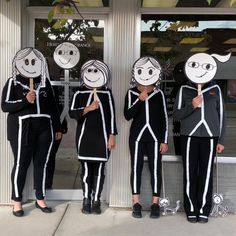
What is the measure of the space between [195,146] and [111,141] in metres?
0.93

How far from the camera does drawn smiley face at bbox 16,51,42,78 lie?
493cm

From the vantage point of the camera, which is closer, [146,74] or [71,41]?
[146,74]

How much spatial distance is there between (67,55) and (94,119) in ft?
2.93

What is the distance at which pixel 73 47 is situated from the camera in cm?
535

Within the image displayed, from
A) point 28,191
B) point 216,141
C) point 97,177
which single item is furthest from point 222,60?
point 28,191

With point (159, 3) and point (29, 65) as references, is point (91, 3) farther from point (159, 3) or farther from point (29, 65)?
point (29, 65)

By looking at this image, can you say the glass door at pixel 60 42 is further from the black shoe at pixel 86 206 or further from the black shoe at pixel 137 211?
the black shoe at pixel 137 211

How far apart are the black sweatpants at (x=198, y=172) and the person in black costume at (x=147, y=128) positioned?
29 cm

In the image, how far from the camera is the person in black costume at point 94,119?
4.94 meters

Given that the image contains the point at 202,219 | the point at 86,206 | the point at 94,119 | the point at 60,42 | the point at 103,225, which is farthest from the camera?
the point at 60,42

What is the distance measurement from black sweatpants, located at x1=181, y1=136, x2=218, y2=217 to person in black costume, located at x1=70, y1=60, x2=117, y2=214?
85cm

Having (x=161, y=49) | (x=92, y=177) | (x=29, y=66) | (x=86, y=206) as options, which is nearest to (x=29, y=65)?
(x=29, y=66)

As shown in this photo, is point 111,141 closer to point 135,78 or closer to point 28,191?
point 135,78

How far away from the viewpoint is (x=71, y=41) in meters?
5.51
